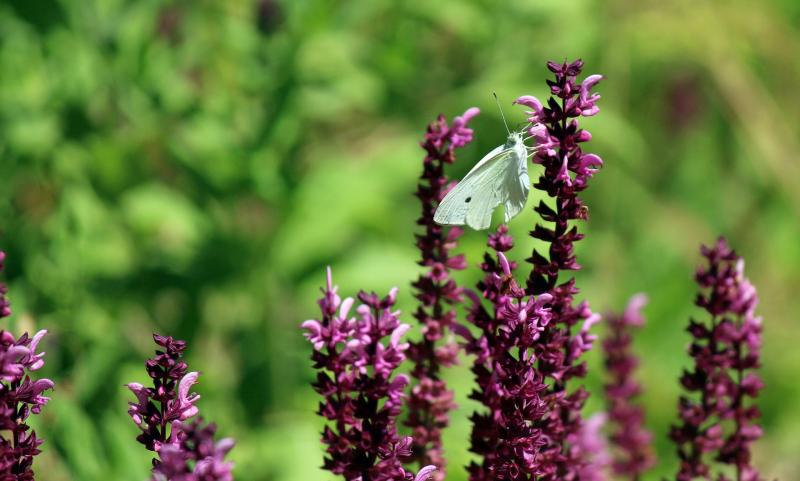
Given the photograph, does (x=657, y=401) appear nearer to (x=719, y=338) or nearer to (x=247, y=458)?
(x=247, y=458)

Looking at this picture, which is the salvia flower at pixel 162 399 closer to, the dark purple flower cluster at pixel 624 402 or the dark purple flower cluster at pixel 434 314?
the dark purple flower cluster at pixel 434 314

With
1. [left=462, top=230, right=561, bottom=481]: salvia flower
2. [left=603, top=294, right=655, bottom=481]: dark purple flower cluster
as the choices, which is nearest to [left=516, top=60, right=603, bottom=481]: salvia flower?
[left=462, top=230, right=561, bottom=481]: salvia flower

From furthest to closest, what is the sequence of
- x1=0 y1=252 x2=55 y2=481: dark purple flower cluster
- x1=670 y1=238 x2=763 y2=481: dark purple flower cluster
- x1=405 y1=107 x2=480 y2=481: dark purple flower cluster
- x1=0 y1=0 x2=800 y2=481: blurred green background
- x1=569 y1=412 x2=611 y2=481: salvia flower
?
x1=0 y1=0 x2=800 y2=481: blurred green background
x1=569 y1=412 x2=611 y2=481: salvia flower
x1=670 y1=238 x2=763 y2=481: dark purple flower cluster
x1=405 y1=107 x2=480 y2=481: dark purple flower cluster
x1=0 y1=252 x2=55 y2=481: dark purple flower cluster

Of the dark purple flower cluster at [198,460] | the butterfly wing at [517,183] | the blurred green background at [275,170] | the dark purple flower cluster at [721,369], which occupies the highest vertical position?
the blurred green background at [275,170]

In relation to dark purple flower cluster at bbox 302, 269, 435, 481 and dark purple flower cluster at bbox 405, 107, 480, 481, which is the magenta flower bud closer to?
dark purple flower cluster at bbox 302, 269, 435, 481

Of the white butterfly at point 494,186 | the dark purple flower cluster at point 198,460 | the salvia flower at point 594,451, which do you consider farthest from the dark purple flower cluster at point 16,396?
the salvia flower at point 594,451

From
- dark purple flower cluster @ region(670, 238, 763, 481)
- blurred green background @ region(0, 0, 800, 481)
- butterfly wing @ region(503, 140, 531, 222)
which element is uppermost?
blurred green background @ region(0, 0, 800, 481)

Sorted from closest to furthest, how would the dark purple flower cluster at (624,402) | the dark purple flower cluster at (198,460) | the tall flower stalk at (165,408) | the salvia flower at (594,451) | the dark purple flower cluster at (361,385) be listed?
the dark purple flower cluster at (198,460)
the tall flower stalk at (165,408)
the dark purple flower cluster at (361,385)
the salvia flower at (594,451)
the dark purple flower cluster at (624,402)
